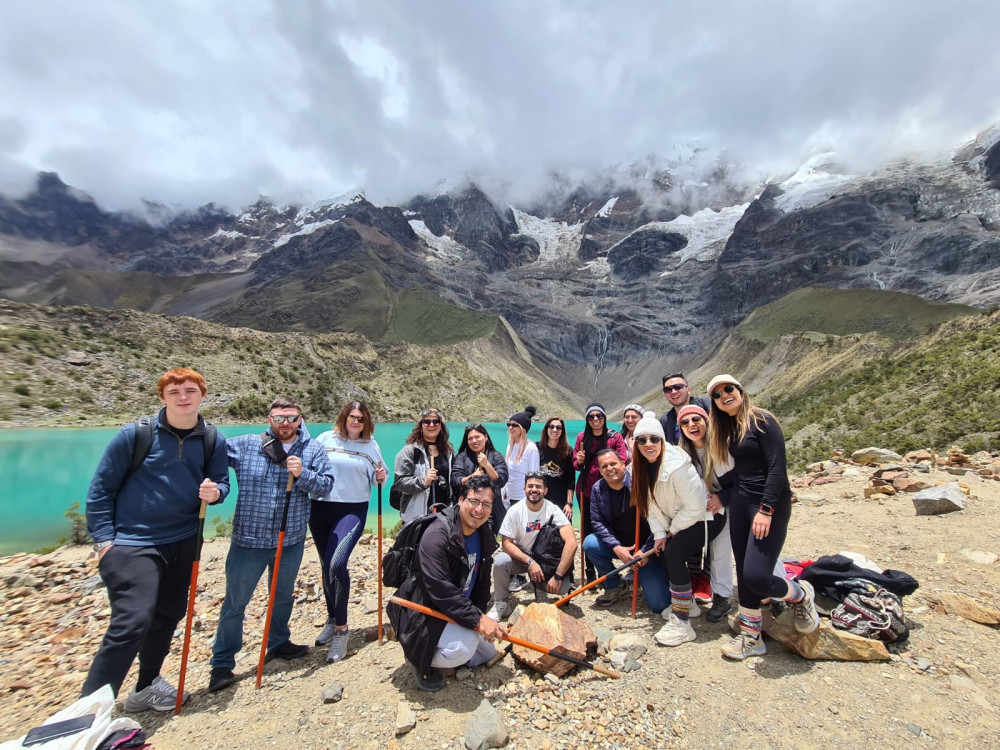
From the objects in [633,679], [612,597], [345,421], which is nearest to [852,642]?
[633,679]

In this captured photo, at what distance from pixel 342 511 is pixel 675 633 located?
12.1ft

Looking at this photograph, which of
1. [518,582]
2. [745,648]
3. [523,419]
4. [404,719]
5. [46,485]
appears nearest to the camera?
[404,719]

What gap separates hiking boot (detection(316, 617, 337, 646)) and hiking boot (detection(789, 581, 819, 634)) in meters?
4.59

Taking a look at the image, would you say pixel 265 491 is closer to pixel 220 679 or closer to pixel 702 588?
pixel 220 679

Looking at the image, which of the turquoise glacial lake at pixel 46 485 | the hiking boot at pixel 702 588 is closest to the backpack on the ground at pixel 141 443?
the hiking boot at pixel 702 588

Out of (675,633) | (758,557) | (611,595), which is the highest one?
(758,557)

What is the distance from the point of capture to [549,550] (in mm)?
5387

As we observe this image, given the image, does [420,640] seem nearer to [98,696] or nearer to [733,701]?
[98,696]

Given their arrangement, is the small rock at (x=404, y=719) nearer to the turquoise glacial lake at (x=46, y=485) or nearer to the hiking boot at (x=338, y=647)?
the hiking boot at (x=338, y=647)

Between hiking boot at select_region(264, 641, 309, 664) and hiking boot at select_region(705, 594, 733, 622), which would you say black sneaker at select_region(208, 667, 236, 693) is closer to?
hiking boot at select_region(264, 641, 309, 664)

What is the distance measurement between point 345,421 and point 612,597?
3970mm

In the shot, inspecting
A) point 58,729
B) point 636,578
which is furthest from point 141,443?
point 636,578

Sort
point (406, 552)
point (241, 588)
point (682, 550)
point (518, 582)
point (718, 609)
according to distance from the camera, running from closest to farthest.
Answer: point (406, 552) < point (241, 588) < point (682, 550) < point (718, 609) < point (518, 582)

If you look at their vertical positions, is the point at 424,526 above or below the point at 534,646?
above
